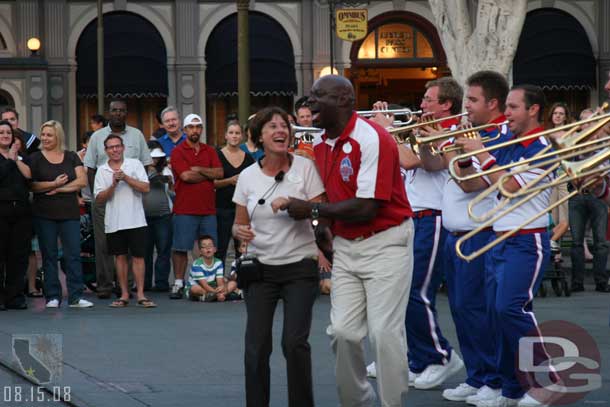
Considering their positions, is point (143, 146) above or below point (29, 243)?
above

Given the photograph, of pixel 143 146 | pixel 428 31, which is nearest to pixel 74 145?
pixel 428 31

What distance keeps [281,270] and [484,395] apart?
171 centimetres

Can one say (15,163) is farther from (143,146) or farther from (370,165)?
(370,165)

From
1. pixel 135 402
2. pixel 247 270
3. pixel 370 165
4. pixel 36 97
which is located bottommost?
pixel 135 402

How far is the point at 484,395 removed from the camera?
8.65 m

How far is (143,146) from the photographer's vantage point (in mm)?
15773

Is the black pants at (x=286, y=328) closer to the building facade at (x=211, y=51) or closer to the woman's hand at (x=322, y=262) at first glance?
the woman's hand at (x=322, y=262)

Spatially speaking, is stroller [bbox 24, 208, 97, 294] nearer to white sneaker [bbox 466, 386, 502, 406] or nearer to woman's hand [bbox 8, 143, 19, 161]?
woman's hand [bbox 8, 143, 19, 161]

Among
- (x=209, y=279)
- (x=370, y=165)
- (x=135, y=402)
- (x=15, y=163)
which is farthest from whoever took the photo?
(x=209, y=279)

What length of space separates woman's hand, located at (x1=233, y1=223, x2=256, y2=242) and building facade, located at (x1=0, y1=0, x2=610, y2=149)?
24.0 meters

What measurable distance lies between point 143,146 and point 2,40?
16.8 m

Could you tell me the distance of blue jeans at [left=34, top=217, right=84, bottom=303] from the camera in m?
14.4

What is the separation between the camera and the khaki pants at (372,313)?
7508 millimetres


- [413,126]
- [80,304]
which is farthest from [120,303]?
[413,126]
